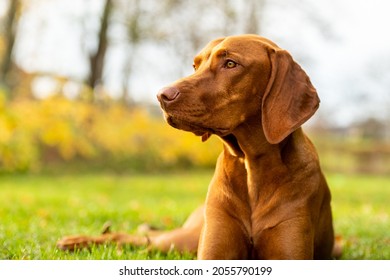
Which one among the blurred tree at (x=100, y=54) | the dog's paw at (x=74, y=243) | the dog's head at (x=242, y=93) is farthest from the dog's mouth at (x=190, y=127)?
the blurred tree at (x=100, y=54)

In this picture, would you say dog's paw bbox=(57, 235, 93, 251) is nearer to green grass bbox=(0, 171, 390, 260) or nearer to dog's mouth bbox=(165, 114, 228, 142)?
green grass bbox=(0, 171, 390, 260)

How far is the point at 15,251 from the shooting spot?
159 inches

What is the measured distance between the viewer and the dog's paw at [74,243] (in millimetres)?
4207

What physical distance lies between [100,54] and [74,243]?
1473 centimetres

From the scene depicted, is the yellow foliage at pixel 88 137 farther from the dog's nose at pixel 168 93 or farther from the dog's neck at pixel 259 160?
the dog's nose at pixel 168 93

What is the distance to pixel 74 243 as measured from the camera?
4.23 m

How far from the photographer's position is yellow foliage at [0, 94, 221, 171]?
530 inches

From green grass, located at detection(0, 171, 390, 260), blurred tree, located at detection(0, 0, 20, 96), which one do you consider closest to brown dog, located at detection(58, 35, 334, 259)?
green grass, located at detection(0, 171, 390, 260)

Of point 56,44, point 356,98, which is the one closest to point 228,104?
point 56,44

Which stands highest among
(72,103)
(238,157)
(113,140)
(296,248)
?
(238,157)

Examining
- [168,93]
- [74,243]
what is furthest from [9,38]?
[168,93]

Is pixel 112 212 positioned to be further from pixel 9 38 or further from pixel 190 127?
pixel 9 38

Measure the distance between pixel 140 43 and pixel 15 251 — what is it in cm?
1540

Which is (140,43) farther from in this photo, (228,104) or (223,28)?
(228,104)
